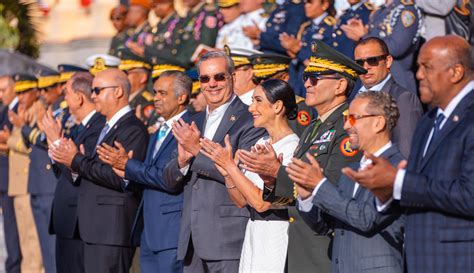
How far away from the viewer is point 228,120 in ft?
24.7

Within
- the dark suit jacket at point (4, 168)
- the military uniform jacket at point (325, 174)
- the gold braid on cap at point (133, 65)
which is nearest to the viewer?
the military uniform jacket at point (325, 174)

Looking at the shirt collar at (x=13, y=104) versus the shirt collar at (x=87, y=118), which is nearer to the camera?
the shirt collar at (x=87, y=118)

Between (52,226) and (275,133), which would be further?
(52,226)

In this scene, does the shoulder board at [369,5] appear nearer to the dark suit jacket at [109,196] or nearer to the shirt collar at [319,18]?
the shirt collar at [319,18]

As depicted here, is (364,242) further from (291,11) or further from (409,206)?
(291,11)

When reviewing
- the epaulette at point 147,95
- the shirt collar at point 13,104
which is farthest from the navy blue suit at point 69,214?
the shirt collar at point 13,104

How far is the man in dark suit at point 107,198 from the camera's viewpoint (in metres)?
8.62

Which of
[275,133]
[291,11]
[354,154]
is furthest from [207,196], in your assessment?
[291,11]

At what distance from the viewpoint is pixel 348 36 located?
918 cm

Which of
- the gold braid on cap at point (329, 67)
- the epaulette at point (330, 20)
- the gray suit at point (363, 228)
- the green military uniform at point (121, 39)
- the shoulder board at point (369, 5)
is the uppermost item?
the shoulder board at point (369, 5)

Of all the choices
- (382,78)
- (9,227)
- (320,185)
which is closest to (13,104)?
(9,227)

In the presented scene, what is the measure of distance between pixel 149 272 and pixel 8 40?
1130cm

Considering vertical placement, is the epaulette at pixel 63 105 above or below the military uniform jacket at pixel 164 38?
below

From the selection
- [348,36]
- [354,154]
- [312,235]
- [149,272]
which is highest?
[348,36]
